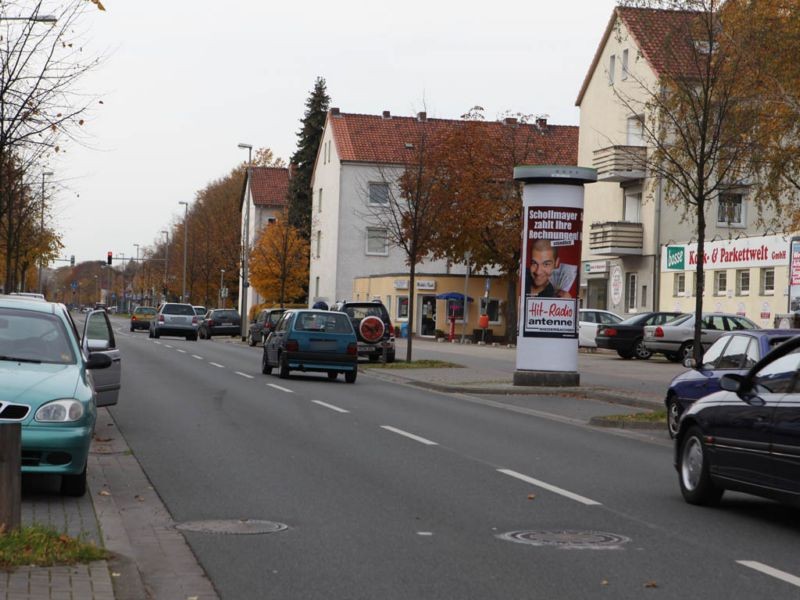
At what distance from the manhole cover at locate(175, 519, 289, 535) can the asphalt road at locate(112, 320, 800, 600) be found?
0.14 m

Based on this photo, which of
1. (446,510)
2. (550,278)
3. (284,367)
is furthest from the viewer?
(284,367)

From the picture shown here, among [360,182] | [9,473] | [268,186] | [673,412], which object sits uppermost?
[268,186]

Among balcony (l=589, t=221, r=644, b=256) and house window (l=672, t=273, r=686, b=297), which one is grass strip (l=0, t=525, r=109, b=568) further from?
balcony (l=589, t=221, r=644, b=256)

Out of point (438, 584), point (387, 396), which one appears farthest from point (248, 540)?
point (387, 396)

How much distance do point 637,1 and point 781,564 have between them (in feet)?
44.8

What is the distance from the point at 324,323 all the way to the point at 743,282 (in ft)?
75.5

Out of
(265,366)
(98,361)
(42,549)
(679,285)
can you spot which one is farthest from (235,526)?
(679,285)

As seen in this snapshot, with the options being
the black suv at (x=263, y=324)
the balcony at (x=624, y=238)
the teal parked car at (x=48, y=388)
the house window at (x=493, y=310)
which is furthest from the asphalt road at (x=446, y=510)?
the house window at (x=493, y=310)

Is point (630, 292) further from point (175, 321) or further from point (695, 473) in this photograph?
point (695, 473)

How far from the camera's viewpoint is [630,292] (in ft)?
181

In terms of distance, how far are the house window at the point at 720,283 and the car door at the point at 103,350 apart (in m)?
34.2

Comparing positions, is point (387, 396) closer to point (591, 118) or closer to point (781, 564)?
point (781, 564)

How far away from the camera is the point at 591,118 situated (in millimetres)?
60594

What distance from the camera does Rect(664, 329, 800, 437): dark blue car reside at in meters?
15.9
